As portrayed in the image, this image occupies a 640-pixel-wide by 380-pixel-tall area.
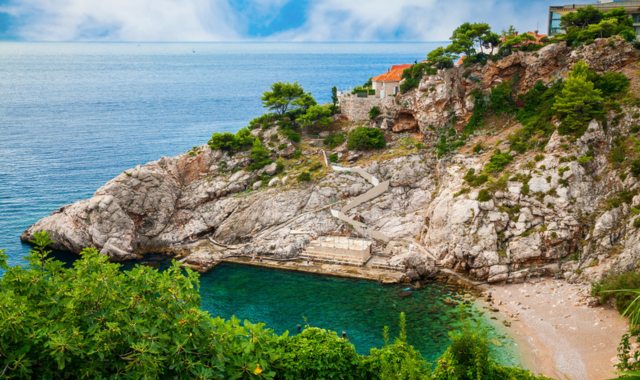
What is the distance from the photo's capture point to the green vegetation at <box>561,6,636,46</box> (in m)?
58.6

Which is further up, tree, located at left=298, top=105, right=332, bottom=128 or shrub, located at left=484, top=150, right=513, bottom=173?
tree, located at left=298, top=105, right=332, bottom=128

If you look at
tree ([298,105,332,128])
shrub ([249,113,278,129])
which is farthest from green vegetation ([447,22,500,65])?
shrub ([249,113,278,129])

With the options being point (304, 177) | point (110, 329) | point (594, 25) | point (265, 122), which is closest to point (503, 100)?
point (594, 25)

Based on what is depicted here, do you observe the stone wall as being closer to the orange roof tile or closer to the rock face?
the rock face

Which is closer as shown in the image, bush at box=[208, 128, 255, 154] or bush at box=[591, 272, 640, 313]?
bush at box=[591, 272, 640, 313]

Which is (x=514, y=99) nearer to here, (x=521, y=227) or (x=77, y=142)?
(x=521, y=227)

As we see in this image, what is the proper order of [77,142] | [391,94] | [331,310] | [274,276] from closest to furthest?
1. [331,310]
2. [274,276]
3. [391,94]
4. [77,142]

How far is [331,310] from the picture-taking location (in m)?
44.3

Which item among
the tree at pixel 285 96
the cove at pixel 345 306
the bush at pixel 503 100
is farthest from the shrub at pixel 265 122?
the bush at pixel 503 100

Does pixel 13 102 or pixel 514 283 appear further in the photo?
pixel 13 102

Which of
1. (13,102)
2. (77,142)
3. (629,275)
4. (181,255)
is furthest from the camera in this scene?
(13,102)

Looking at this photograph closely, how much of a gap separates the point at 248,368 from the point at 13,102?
508 ft

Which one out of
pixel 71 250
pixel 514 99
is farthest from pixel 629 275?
pixel 71 250

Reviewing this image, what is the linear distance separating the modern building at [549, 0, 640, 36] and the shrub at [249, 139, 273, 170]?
40.3 m
